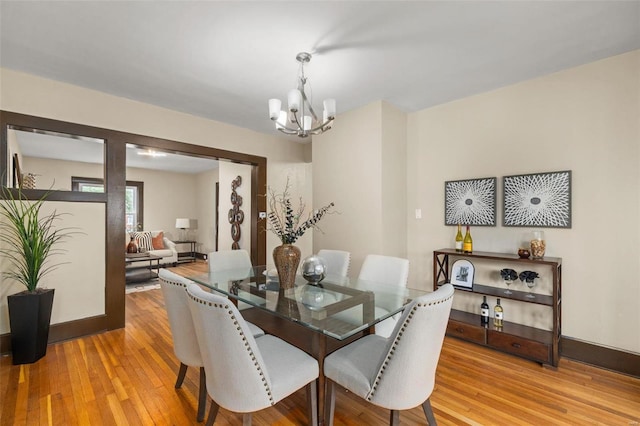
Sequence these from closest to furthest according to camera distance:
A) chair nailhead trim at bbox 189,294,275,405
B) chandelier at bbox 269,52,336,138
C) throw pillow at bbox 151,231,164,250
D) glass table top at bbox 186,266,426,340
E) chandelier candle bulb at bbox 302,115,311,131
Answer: chair nailhead trim at bbox 189,294,275,405 < glass table top at bbox 186,266,426,340 < chandelier at bbox 269,52,336,138 < chandelier candle bulb at bbox 302,115,311,131 < throw pillow at bbox 151,231,164,250

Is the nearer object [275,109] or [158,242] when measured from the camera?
[275,109]

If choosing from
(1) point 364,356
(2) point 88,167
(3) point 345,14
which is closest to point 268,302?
(1) point 364,356

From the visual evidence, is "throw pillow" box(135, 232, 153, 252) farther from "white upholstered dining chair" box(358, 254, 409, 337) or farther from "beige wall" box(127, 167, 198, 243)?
"white upholstered dining chair" box(358, 254, 409, 337)

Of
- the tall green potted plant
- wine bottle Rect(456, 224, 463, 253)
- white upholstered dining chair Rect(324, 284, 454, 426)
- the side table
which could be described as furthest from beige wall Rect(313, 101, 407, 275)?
the side table

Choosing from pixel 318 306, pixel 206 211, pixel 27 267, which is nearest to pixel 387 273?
pixel 318 306

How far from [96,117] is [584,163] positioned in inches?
186

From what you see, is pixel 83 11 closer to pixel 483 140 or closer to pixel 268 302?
pixel 268 302

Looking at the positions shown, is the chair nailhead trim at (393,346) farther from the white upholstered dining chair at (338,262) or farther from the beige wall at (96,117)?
the beige wall at (96,117)

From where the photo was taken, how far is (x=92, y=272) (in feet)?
9.94

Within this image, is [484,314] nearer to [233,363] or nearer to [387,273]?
[387,273]

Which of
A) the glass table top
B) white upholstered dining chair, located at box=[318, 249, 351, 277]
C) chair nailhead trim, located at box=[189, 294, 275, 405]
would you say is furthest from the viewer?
white upholstered dining chair, located at box=[318, 249, 351, 277]

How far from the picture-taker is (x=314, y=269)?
2.22 m

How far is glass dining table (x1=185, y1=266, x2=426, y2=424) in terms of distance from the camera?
1572mm

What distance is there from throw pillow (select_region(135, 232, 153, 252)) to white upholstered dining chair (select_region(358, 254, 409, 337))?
6.11 m
